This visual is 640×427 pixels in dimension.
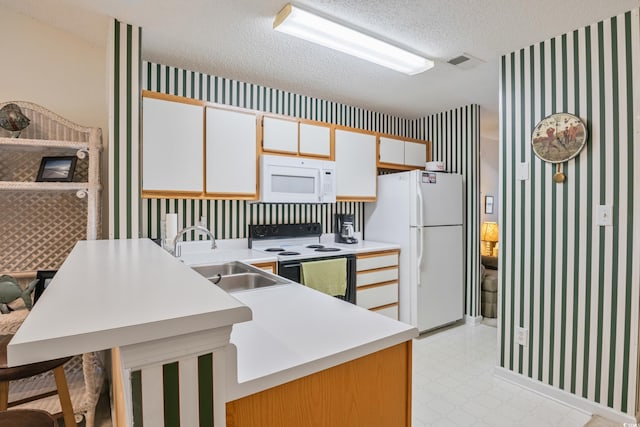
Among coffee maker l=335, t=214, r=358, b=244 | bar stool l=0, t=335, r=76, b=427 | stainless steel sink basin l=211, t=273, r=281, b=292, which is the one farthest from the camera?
coffee maker l=335, t=214, r=358, b=244

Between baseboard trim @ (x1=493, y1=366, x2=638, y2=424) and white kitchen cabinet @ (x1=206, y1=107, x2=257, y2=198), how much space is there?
243cm

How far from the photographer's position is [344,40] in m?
2.23

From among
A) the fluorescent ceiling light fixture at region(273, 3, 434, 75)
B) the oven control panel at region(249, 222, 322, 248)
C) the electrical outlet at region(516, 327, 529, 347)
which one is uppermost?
the fluorescent ceiling light fixture at region(273, 3, 434, 75)

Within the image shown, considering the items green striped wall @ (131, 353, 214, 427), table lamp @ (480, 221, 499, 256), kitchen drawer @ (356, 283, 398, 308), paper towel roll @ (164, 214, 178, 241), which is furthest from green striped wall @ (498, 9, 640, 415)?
table lamp @ (480, 221, 499, 256)

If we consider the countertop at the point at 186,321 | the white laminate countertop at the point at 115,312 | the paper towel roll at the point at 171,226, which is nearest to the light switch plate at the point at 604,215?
the countertop at the point at 186,321

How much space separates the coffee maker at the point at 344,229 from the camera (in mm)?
3635

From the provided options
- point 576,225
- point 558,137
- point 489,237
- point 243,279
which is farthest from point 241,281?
point 489,237

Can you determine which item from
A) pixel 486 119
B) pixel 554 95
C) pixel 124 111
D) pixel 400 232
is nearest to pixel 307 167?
pixel 400 232

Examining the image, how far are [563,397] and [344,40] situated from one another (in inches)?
108

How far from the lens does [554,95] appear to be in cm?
229

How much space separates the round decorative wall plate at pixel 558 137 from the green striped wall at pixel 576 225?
46 millimetres

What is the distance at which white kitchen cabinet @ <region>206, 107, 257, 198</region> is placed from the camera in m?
2.73

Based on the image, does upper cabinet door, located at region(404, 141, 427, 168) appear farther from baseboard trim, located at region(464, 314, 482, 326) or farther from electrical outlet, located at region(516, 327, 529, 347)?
electrical outlet, located at region(516, 327, 529, 347)

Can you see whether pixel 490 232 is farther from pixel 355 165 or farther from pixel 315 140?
pixel 315 140
